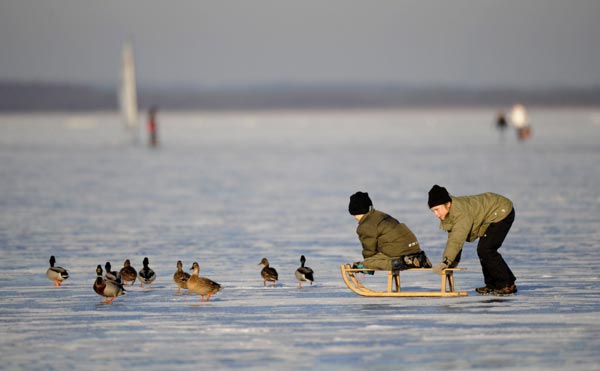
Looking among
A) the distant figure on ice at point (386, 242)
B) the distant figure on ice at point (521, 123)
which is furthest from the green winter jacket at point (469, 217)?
the distant figure on ice at point (521, 123)

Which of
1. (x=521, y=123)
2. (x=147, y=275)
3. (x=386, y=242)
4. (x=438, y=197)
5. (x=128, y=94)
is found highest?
(x=128, y=94)

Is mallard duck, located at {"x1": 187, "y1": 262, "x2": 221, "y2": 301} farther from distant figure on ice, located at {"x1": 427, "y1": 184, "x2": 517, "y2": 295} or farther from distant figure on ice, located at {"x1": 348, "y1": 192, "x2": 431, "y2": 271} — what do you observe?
distant figure on ice, located at {"x1": 427, "y1": 184, "x2": 517, "y2": 295}

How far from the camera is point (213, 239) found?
13680 millimetres

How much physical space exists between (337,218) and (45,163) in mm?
17616

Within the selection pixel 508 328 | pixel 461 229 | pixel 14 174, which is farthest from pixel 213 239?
pixel 14 174

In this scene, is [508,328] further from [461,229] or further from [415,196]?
[415,196]

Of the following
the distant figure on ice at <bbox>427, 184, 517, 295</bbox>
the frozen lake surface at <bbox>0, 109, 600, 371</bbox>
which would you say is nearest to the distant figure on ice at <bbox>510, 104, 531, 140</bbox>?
the frozen lake surface at <bbox>0, 109, 600, 371</bbox>

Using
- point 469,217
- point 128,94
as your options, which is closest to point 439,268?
point 469,217

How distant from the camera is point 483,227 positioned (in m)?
9.09

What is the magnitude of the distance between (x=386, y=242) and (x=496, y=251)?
3.11 ft

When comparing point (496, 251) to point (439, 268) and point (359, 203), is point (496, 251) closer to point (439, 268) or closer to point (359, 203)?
point (439, 268)

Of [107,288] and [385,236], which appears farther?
[385,236]

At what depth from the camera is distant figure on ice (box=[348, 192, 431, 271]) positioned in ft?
29.1

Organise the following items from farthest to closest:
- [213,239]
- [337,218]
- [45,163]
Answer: [45,163] < [337,218] < [213,239]
